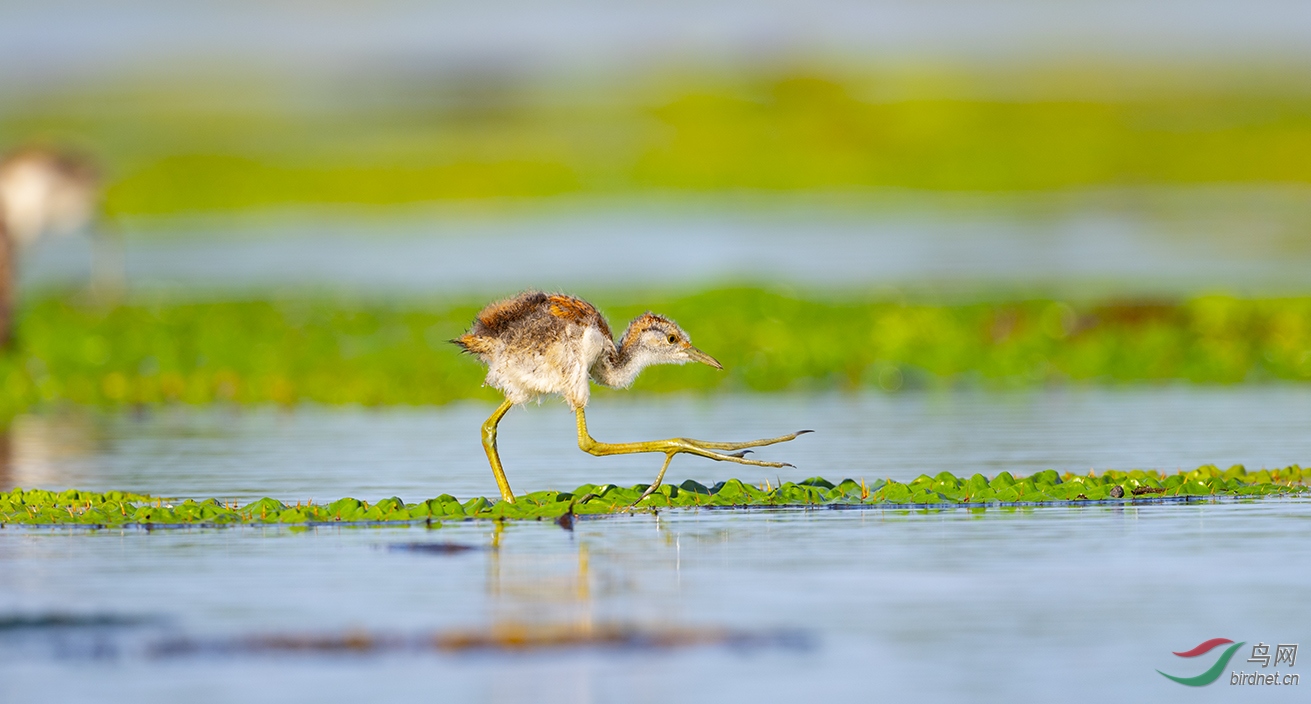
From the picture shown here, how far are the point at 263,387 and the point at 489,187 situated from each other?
3481 centimetres

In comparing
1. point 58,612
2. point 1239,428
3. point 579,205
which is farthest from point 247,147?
point 58,612

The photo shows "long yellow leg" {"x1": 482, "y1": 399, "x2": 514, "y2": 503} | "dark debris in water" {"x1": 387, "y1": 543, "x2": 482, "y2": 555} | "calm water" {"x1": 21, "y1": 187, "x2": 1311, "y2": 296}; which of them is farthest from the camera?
"calm water" {"x1": 21, "y1": 187, "x2": 1311, "y2": 296}

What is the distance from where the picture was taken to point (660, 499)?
36.8 feet

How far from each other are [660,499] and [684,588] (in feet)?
7.27

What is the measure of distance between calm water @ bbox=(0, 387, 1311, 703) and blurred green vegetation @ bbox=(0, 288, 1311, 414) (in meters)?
4.12

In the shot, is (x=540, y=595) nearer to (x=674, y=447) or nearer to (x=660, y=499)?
(x=660, y=499)

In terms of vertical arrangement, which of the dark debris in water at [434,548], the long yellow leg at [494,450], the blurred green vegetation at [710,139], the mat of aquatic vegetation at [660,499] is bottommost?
the dark debris in water at [434,548]

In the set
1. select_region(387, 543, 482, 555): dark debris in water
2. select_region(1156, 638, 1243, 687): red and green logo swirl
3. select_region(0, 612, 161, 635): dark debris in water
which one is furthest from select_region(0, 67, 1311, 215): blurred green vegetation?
select_region(1156, 638, 1243, 687): red and green logo swirl

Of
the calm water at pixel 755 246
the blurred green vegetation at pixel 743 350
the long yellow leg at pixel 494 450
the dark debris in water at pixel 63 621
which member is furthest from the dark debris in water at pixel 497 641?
the calm water at pixel 755 246

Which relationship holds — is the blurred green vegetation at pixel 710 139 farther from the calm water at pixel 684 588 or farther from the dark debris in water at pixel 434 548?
the dark debris in water at pixel 434 548

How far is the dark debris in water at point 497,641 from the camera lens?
791 cm

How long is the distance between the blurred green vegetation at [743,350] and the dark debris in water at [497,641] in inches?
378

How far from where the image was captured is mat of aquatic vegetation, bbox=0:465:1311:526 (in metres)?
10.9

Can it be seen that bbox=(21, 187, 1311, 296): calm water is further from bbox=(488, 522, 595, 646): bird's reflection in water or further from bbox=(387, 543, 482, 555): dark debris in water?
bbox=(488, 522, 595, 646): bird's reflection in water
